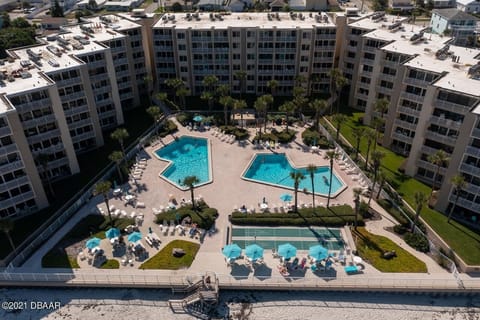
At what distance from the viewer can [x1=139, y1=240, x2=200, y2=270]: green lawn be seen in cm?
4956

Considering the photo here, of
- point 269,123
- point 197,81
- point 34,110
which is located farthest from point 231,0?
point 34,110

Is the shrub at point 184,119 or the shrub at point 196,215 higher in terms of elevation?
the shrub at point 184,119

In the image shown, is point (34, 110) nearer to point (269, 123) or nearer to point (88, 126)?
point (88, 126)

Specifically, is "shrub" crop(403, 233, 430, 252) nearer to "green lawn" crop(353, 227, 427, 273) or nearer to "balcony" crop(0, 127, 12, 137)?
"green lawn" crop(353, 227, 427, 273)

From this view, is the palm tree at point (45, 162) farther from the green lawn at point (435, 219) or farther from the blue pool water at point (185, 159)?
the green lawn at point (435, 219)

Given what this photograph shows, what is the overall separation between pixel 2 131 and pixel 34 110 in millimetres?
8467

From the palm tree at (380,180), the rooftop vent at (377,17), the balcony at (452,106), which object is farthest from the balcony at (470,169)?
the rooftop vent at (377,17)

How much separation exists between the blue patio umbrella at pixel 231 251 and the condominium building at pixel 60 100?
1237 inches

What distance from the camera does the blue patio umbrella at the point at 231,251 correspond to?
48.8m

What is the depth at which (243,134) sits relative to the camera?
79.1 metres

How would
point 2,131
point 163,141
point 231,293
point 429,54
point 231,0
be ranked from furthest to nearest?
point 231,0, point 163,141, point 429,54, point 2,131, point 231,293

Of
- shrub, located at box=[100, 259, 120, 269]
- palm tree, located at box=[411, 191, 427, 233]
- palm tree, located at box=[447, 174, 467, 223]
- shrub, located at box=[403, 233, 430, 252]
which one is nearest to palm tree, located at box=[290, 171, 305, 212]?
palm tree, located at box=[411, 191, 427, 233]

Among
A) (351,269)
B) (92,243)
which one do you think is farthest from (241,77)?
(351,269)

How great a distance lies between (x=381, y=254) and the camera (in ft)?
166
